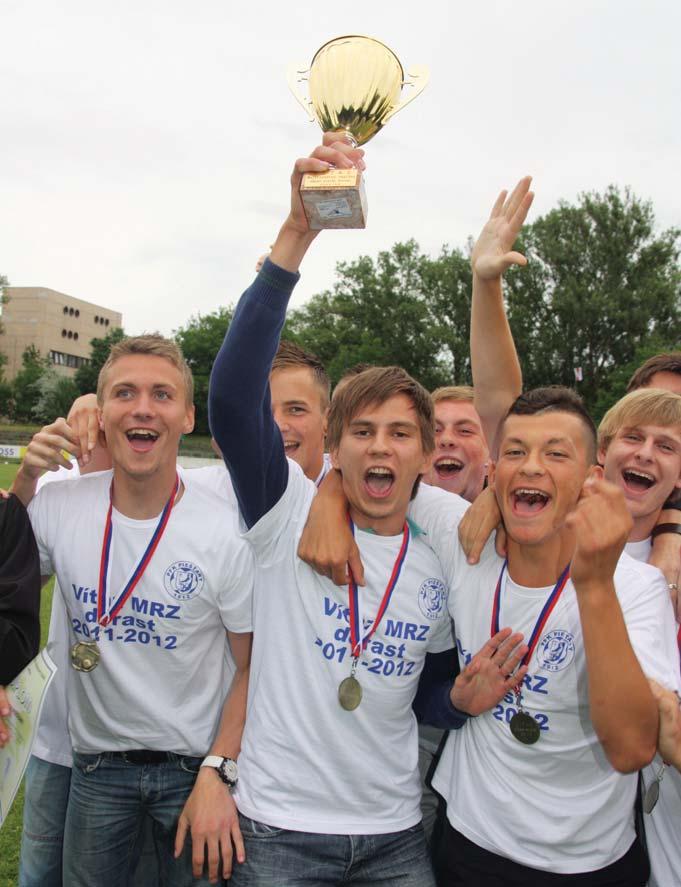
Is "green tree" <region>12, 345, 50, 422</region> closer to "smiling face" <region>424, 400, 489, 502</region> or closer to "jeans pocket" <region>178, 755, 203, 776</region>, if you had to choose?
"smiling face" <region>424, 400, 489, 502</region>

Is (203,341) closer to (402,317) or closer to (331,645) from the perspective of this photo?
(402,317)

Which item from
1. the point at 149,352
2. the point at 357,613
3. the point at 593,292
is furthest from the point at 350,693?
the point at 593,292

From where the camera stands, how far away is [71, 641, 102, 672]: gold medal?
9.51 ft

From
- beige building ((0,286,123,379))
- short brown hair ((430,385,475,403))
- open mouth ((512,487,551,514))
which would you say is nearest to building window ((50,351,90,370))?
beige building ((0,286,123,379))

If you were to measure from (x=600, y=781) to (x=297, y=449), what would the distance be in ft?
6.72

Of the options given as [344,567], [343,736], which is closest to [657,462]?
[344,567]

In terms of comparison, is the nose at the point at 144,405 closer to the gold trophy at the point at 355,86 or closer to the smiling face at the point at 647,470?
the gold trophy at the point at 355,86

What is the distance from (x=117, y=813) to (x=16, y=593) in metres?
1.03

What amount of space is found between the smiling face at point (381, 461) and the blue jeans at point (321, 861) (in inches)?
43.4

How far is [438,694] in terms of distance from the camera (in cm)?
273

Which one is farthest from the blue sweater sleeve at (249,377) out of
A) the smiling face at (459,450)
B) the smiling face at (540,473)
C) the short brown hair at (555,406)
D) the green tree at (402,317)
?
the green tree at (402,317)

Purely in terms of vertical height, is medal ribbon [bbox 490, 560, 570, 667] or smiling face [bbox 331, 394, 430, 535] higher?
smiling face [bbox 331, 394, 430, 535]

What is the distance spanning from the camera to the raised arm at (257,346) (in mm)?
2527

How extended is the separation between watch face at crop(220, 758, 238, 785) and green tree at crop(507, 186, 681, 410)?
38201 millimetres
